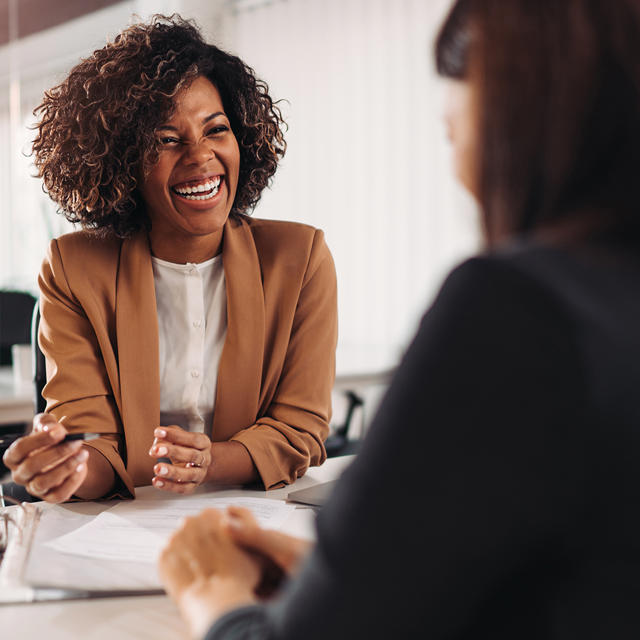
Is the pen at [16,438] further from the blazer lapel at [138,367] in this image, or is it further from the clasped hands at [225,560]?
the clasped hands at [225,560]

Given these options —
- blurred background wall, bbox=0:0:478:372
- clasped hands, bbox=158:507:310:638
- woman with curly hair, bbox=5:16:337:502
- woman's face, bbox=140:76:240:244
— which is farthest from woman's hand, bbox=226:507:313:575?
blurred background wall, bbox=0:0:478:372

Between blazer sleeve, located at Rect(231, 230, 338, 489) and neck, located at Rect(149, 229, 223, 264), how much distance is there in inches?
9.2

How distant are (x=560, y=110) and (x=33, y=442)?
919 millimetres

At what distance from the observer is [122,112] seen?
4.99ft

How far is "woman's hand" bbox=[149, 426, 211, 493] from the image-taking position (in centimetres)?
123

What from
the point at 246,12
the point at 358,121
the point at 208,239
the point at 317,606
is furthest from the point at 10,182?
the point at 317,606

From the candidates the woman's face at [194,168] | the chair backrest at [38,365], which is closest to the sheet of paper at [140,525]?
the chair backrest at [38,365]

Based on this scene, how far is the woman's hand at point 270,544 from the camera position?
2.39ft

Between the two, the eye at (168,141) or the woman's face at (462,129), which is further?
the eye at (168,141)

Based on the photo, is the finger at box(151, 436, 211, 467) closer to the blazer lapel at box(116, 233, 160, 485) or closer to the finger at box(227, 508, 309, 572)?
the blazer lapel at box(116, 233, 160, 485)

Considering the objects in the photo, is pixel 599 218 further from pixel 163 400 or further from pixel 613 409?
pixel 163 400

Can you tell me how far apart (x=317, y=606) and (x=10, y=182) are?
6.74 m

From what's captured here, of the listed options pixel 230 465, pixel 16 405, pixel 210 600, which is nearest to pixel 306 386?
pixel 230 465

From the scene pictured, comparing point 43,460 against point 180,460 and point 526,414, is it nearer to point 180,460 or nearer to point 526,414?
point 180,460
